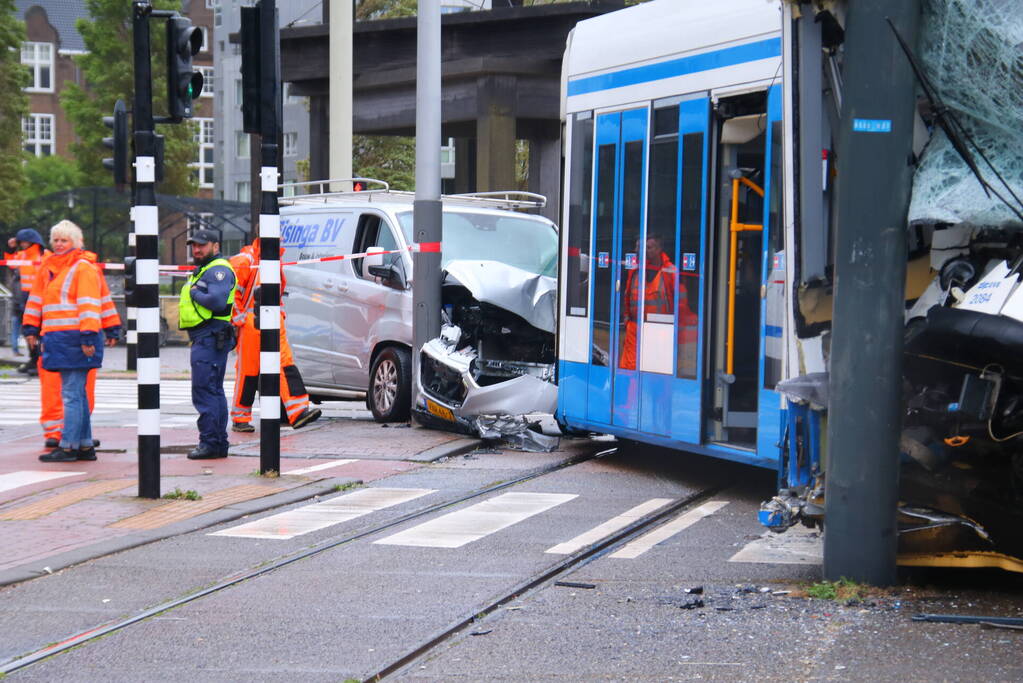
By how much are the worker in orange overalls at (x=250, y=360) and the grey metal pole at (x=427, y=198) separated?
43.6 inches

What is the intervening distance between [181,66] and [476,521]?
341cm

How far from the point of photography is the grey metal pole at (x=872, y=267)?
21.2 feet

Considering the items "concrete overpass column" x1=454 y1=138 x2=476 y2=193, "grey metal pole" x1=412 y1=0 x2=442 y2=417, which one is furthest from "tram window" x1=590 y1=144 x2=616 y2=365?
"concrete overpass column" x1=454 y1=138 x2=476 y2=193

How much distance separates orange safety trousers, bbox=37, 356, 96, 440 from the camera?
11945 mm

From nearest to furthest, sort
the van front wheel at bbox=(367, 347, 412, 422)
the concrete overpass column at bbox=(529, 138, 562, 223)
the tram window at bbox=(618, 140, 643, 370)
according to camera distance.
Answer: the tram window at bbox=(618, 140, 643, 370)
the van front wheel at bbox=(367, 347, 412, 422)
the concrete overpass column at bbox=(529, 138, 562, 223)

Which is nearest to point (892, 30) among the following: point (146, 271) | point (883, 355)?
point (883, 355)

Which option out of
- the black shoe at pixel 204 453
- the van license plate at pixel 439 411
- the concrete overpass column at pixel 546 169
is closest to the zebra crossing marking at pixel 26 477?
the black shoe at pixel 204 453

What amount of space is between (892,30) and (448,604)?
297 cm

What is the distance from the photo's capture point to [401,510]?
9.42m

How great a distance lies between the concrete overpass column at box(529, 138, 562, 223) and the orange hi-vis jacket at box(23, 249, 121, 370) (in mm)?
15615

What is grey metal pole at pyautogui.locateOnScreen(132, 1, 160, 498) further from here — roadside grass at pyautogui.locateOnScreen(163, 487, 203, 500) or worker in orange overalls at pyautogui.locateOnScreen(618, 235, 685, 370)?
worker in orange overalls at pyautogui.locateOnScreen(618, 235, 685, 370)

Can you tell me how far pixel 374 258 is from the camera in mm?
14719

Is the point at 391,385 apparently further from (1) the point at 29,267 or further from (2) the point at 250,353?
(1) the point at 29,267

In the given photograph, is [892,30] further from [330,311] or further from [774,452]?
[330,311]
